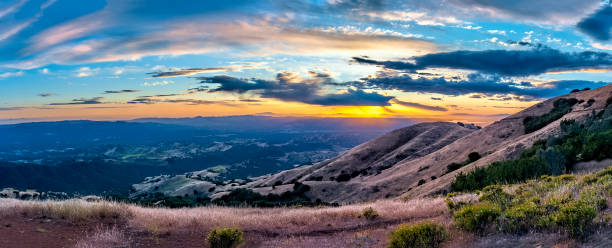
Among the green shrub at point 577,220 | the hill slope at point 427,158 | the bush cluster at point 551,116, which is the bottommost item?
the hill slope at point 427,158

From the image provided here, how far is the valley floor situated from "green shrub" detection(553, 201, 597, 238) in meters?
1.24

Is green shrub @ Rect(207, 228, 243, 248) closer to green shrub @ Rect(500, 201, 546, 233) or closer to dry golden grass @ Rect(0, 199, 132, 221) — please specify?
dry golden grass @ Rect(0, 199, 132, 221)

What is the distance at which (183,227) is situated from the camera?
14.1m

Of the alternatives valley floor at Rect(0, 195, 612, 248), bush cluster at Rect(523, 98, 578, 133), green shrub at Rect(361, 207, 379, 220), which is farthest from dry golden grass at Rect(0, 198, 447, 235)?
bush cluster at Rect(523, 98, 578, 133)

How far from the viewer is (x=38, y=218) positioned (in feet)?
47.5

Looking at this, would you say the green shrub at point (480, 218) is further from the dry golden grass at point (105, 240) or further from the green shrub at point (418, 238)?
the dry golden grass at point (105, 240)

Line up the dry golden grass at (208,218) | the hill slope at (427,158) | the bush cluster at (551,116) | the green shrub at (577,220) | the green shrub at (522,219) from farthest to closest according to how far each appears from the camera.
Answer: the bush cluster at (551,116) → the hill slope at (427,158) → the dry golden grass at (208,218) → the green shrub at (522,219) → the green shrub at (577,220)

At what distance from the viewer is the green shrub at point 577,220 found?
826 centimetres

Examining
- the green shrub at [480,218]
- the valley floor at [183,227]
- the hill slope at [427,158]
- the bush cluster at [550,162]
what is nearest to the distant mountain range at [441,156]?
the hill slope at [427,158]

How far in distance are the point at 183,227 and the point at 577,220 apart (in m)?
13.0

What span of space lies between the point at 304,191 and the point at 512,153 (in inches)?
1192

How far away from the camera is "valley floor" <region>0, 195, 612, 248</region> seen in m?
11.7

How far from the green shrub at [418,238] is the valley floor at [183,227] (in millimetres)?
348

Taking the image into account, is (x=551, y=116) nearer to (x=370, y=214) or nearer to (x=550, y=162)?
(x=550, y=162)
